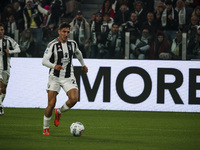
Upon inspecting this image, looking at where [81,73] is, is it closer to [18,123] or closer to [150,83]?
[150,83]

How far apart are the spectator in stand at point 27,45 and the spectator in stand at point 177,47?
12.9 feet

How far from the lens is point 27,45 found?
13742mm

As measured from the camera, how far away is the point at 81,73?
13.2 m

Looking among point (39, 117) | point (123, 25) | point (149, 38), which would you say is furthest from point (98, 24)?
point (39, 117)

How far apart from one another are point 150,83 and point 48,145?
258 inches

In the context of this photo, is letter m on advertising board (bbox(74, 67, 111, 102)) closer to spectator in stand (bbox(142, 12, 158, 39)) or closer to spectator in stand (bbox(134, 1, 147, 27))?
spectator in stand (bbox(142, 12, 158, 39))

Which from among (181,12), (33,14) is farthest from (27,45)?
(181,12)

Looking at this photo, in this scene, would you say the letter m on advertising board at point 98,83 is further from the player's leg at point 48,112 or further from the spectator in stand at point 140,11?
the player's leg at point 48,112

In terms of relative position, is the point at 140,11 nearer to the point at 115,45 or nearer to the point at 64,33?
the point at 115,45

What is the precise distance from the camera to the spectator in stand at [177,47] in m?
13.2

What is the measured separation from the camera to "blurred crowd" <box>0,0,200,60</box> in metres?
13.3

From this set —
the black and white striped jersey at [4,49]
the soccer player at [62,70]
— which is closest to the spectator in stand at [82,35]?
the black and white striped jersey at [4,49]

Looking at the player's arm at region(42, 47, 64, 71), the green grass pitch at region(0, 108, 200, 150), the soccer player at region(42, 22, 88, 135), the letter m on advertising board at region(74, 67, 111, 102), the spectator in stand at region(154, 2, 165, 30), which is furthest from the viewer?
the spectator in stand at region(154, 2, 165, 30)

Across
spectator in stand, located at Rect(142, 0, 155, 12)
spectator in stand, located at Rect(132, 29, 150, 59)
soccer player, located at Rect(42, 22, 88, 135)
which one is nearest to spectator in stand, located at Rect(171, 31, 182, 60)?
spectator in stand, located at Rect(132, 29, 150, 59)
